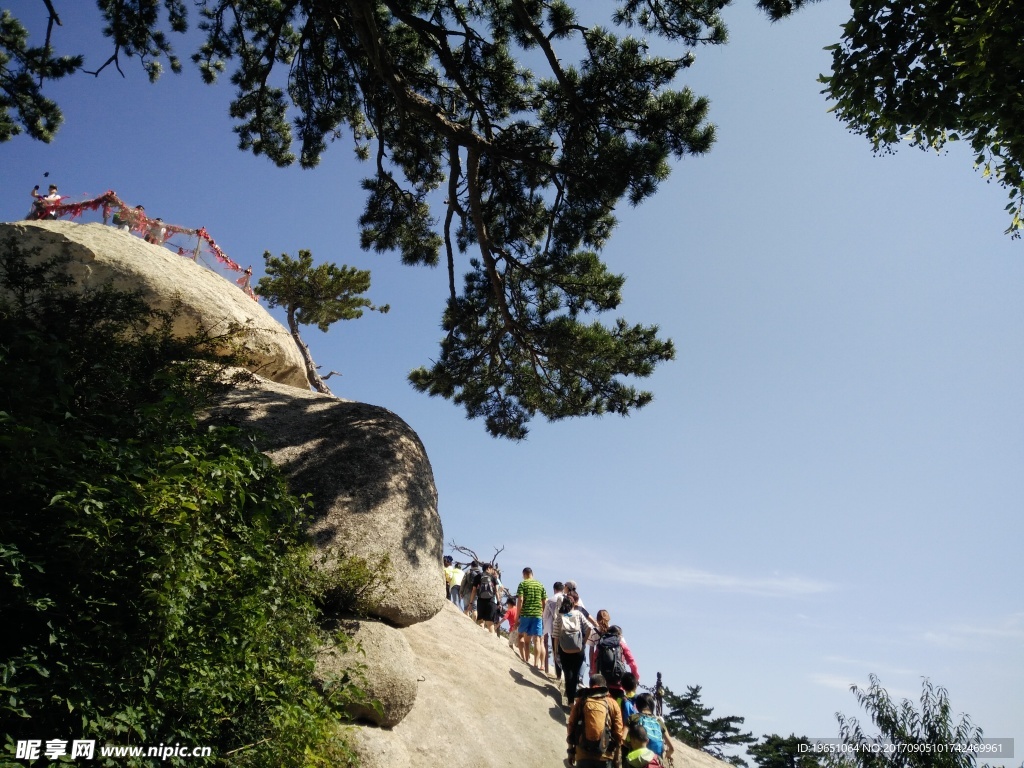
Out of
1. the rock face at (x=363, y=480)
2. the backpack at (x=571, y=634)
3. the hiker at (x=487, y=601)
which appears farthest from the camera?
the hiker at (x=487, y=601)

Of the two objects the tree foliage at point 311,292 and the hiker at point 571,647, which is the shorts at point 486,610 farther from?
the tree foliage at point 311,292

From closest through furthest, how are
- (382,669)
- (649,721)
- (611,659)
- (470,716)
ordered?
(382,669) → (649,721) → (470,716) → (611,659)

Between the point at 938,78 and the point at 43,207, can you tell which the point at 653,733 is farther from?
the point at 43,207

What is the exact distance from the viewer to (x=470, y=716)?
7.97m

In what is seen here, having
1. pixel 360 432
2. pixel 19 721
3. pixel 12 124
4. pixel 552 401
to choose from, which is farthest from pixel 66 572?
pixel 12 124

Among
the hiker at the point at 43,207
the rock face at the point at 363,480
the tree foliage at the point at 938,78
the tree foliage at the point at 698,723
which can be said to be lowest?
the tree foliage at the point at 698,723

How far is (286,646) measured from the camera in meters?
4.74

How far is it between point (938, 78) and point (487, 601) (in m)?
11.8

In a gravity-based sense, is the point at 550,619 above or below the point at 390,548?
below

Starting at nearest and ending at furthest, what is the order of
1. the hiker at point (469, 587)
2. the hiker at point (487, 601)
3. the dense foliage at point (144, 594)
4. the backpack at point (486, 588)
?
the dense foliage at point (144, 594), the hiker at point (487, 601), the backpack at point (486, 588), the hiker at point (469, 587)

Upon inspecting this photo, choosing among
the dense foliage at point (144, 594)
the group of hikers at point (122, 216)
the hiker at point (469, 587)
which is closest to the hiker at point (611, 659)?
the dense foliage at point (144, 594)

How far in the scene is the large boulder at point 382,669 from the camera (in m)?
6.38

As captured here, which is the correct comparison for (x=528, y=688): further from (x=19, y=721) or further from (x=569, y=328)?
(x=19, y=721)

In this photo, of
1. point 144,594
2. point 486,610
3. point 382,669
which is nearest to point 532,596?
point 486,610
